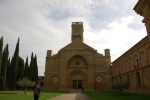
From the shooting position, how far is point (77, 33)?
4950 centimetres

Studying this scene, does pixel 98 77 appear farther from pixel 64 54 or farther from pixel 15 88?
pixel 15 88

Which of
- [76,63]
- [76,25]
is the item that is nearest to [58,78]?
[76,63]

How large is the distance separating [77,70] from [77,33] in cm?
1034

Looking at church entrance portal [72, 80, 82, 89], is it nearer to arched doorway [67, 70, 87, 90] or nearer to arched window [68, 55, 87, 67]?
arched doorway [67, 70, 87, 90]

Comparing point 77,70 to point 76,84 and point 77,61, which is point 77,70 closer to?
point 77,61

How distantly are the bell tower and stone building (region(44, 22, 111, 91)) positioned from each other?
88cm

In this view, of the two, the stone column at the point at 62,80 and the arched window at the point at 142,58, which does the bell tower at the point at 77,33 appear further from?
the arched window at the point at 142,58

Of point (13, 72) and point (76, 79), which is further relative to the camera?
point (76, 79)

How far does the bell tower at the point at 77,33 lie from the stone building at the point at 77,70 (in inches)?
34.5

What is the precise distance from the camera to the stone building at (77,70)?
44.8 meters

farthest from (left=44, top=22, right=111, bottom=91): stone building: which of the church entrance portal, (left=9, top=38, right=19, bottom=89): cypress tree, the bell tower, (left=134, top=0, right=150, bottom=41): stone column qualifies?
(left=134, top=0, right=150, bottom=41): stone column

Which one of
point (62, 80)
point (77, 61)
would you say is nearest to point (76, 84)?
point (62, 80)

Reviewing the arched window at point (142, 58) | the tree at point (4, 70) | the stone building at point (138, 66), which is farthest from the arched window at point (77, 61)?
the arched window at point (142, 58)

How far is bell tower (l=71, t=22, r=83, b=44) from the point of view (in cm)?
4847
